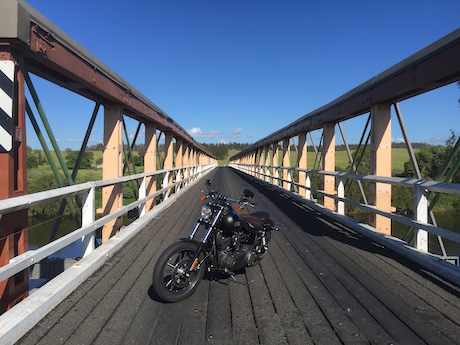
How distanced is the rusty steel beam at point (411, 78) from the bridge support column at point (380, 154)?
243 mm

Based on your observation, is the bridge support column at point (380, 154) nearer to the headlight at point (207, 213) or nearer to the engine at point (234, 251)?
the engine at point (234, 251)

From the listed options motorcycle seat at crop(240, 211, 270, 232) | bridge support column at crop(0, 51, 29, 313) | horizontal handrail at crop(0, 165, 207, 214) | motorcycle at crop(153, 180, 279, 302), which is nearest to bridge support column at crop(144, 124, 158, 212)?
horizontal handrail at crop(0, 165, 207, 214)

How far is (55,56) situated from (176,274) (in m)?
2.66

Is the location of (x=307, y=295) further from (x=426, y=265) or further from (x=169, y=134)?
(x=169, y=134)

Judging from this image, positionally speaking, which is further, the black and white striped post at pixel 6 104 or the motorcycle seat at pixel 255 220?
the motorcycle seat at pixel 255 220

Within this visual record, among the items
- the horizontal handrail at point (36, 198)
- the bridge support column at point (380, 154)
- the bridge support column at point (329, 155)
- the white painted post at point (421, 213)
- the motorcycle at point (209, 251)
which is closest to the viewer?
the horizontal handrail at point (36, 198)

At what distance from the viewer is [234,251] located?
11.2 feet

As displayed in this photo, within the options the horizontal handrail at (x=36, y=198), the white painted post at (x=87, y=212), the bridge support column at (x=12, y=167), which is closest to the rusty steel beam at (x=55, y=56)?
the bridge support column at (x=12, y=167)

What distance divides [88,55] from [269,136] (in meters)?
14.4

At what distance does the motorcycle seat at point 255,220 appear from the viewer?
3.65 m

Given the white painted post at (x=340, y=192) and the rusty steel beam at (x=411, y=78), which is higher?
the rusty steel beam at (x=411, y=78)

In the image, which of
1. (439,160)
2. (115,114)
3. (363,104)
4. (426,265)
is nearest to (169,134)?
(115,114)

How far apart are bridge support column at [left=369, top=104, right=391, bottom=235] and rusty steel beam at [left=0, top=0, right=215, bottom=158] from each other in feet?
15.4

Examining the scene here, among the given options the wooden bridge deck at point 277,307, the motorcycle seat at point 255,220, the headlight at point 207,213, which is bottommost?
the wooden bridge deck at point 277,307
